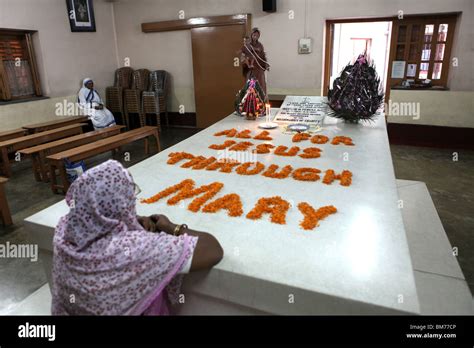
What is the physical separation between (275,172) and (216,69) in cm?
513

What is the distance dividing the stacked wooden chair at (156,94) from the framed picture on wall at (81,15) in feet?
5.02

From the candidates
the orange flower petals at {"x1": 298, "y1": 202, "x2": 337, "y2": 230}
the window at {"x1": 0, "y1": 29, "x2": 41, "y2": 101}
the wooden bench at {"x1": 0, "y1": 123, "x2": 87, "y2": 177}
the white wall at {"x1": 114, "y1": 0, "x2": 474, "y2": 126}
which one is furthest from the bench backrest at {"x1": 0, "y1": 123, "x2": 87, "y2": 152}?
the orange flower petals at {"x1": 298, "y1": 202, "x2": 337, "y2": 230}

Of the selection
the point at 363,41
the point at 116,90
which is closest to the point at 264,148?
the point at 116,90

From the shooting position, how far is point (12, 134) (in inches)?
204

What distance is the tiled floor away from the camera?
2.49 metres

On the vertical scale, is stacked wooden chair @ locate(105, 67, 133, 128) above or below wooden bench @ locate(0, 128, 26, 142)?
above

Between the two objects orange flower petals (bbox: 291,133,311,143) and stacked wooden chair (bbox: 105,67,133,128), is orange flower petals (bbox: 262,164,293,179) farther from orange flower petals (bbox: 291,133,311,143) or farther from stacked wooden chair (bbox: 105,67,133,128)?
stacked wooden chair (bbox: 105,67,133,128)

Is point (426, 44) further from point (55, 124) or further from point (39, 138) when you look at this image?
point (55, 124)

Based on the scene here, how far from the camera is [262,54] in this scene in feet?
12.0

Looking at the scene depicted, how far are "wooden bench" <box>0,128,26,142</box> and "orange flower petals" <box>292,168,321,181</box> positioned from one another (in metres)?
4.81

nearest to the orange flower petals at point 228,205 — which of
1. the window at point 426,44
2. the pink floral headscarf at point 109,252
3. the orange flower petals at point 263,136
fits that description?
the pink floral headscarf at point 109,252

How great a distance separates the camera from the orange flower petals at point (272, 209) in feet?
5.26

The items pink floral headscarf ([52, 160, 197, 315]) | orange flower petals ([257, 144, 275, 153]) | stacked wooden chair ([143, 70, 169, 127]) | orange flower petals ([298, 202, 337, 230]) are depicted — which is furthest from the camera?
stacked wooden chair ([143, 70, 169, 127])
